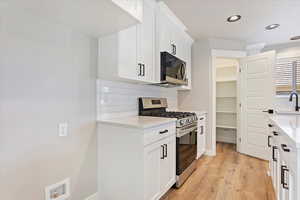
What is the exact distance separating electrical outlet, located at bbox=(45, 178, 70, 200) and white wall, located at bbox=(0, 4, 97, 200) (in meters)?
0.04

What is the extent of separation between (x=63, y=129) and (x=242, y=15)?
297cm

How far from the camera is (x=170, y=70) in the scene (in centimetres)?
267

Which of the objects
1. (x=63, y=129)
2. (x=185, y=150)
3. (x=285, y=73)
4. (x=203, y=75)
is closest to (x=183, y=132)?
(x=185, y=150)

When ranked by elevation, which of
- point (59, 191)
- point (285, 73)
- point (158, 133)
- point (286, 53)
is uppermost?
point (286, 53)

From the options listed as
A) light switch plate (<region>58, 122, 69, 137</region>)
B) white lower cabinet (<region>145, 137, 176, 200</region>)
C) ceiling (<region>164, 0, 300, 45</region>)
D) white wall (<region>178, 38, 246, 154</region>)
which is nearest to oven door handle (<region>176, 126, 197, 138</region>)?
white lower cabinet (<region>145, 137, 176, 200</region>)

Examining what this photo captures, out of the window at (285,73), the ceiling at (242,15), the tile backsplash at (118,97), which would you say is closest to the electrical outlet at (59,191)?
the tile backsplash at (118,97)

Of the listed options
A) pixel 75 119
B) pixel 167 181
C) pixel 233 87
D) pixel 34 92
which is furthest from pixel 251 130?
pixel 34 92

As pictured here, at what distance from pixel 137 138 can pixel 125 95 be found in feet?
2.87

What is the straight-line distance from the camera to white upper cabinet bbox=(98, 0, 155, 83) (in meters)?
1.83

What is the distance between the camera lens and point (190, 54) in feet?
12.9

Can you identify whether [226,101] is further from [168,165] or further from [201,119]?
[168,165]

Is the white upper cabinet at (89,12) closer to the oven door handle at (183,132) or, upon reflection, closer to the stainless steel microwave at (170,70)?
the stainless steel microwave at (170,70)

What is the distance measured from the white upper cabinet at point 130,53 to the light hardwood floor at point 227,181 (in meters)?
1.53

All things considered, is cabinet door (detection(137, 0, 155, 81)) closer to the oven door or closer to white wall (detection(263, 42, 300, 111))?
the oven door
